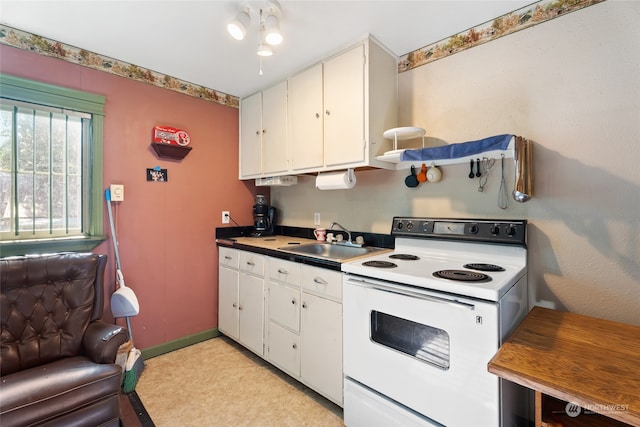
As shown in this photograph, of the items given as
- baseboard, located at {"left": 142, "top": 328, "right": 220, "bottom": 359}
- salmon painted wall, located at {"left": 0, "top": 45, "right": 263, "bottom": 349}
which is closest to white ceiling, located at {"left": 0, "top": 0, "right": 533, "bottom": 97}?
salmon painted wall, located at {"left": 0, "top": 45, "right": 263, "bottom": 349}

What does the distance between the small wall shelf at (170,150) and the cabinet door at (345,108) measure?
1305mm

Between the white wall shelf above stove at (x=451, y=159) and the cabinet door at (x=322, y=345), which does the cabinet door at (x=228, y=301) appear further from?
the white wall shelf above stove at (x=451, y=159)

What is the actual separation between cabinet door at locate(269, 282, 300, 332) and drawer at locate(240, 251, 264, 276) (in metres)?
0.17

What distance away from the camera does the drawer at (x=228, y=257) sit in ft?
8.49

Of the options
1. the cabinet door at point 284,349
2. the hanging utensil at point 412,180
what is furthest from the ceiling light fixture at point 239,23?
the cabinet door at point 284,349

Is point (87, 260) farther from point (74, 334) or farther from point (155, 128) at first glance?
point (155, 128)

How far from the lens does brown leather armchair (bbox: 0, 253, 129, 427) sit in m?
1.30

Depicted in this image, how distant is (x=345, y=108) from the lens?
2.01 m

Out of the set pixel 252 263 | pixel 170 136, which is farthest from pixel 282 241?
pixel 170 136

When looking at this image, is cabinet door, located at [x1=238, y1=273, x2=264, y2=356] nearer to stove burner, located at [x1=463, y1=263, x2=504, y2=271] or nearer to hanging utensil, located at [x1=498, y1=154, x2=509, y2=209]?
stove burner, located at [x1=463, y1=263, x2=504, y2=271]

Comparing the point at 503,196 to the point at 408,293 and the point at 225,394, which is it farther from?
the point at 225,394

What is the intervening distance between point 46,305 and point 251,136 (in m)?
1.97

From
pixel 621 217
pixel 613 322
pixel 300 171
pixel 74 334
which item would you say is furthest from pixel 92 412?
pixel 621 217

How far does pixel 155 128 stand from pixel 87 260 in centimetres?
116
